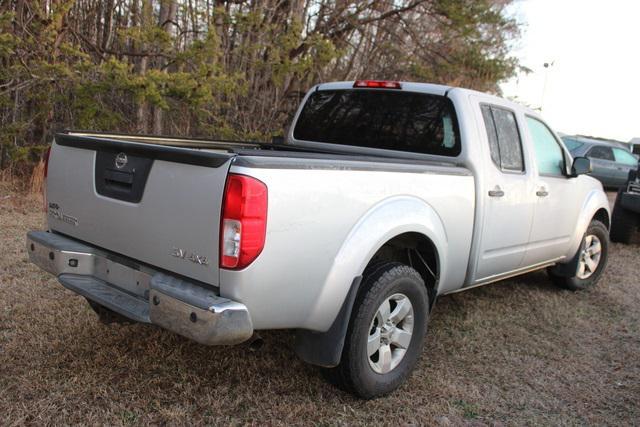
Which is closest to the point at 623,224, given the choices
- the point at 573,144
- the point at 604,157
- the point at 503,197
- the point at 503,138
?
the point at 503,138

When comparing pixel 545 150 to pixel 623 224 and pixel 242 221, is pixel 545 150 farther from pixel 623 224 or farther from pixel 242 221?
pixel 623 224

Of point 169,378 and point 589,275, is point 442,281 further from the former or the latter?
point 589,275

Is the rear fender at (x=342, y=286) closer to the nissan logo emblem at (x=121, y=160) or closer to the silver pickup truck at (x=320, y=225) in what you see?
the silver pickup truck at (x=320, y=225)

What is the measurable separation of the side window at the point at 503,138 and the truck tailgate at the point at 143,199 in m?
2.27

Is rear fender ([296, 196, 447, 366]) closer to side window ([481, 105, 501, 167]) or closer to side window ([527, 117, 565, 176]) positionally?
side window ([481, 105, 501, 167])

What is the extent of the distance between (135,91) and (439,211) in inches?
194

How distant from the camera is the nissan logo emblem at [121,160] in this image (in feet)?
9.54

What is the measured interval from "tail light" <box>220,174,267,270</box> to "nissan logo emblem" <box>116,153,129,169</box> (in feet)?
2.38

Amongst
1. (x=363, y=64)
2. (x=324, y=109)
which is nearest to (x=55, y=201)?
(x=324, y=109)

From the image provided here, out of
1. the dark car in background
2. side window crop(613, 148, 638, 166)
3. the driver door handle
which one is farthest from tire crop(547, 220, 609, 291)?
side window crop(613, 148, 638, 166)

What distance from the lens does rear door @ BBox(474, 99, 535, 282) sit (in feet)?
13.3

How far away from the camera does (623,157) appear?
15.3m

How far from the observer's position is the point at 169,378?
330 centimetres

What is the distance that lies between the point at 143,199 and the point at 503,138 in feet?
8.88
